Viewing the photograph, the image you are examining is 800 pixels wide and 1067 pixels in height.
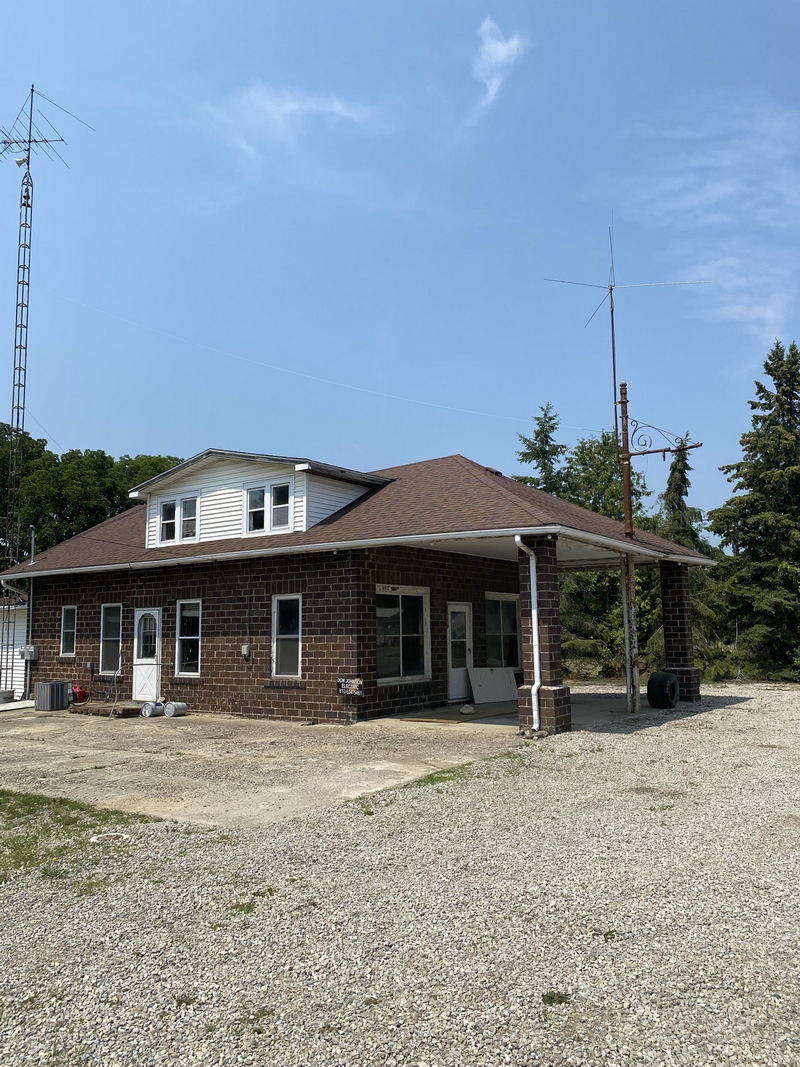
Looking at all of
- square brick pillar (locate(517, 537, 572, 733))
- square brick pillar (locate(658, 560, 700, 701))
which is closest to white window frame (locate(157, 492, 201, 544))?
square brick pillar (locate(517, 537, 572, 733))

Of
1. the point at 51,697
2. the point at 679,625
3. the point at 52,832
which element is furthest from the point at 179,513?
the point at 52,832

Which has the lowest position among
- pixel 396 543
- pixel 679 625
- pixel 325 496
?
pixel 679 625

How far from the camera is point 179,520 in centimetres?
1767

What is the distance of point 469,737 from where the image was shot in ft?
39.1

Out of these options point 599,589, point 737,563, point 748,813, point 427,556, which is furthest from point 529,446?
point 748,813

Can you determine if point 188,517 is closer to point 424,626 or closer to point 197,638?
point 197,638

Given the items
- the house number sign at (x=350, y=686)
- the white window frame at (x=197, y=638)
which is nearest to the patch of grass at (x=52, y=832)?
the house number sign at (x=350, y=686)

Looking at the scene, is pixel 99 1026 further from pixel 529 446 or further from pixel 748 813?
pixel 529 446

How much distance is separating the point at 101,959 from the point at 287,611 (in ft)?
35.7

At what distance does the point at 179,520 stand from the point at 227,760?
8579 mm

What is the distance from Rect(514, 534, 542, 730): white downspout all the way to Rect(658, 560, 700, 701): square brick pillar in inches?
246

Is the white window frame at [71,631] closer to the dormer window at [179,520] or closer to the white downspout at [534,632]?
the dormer window at [179,520]

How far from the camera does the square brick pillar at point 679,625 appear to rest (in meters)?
17.0

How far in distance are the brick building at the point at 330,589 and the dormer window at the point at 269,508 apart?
41 millimetres
